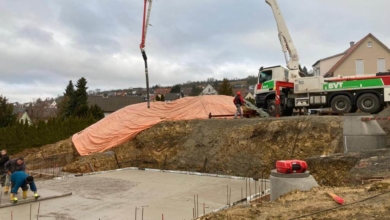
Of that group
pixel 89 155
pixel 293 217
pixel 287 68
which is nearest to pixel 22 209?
pixel 293 217

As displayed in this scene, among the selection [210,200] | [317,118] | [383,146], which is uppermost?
[317,118]

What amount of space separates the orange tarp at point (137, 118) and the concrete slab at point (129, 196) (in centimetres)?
351

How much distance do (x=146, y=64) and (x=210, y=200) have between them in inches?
395

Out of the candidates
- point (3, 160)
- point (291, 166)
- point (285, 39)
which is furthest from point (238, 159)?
point (3, 160)

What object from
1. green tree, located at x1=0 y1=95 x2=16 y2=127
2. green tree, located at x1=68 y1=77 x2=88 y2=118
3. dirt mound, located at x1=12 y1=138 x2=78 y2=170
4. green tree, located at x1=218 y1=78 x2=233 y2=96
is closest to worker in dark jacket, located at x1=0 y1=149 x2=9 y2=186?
dirt mound, located at x1=12 y1=138 x2=78 y2=170

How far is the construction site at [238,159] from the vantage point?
6.33 metres

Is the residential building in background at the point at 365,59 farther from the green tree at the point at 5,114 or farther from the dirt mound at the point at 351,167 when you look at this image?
the green tree at the point at 5,114

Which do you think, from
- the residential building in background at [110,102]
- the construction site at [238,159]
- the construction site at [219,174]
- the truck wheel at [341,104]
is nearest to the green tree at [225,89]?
the residential building in background at [110,102]

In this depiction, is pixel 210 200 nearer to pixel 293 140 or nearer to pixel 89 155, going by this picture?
pixel 293 140

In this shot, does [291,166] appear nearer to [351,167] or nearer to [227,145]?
[351,167]

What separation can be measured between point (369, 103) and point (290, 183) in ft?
27.4

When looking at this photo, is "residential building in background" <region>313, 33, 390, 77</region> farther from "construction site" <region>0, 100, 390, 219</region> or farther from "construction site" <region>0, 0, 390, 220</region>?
"construction site" <region>0, 100, 390, 219</region>

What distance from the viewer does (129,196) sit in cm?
871

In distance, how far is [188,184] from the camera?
1027 centimetres
